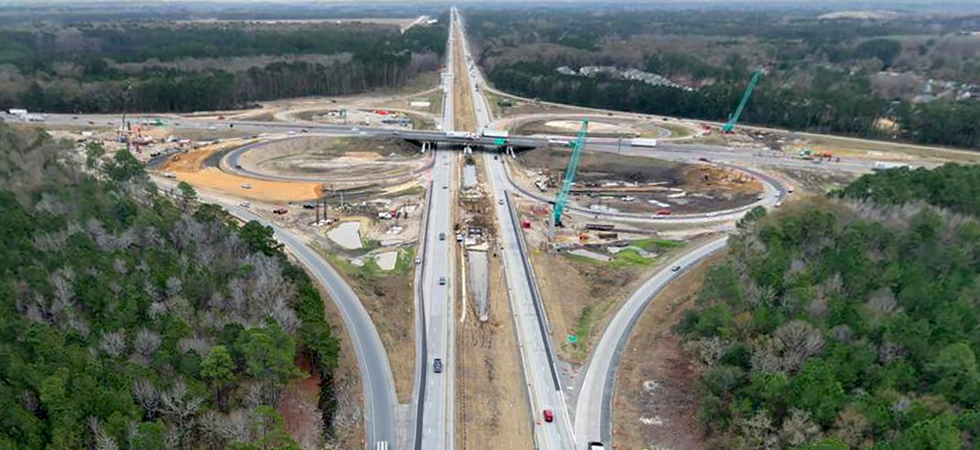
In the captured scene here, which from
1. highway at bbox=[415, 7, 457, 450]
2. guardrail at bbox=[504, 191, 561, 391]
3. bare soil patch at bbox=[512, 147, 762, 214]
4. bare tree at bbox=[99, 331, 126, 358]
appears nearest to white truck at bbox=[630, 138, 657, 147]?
bare soil patch at bbox=[512, 147, 762, 214]

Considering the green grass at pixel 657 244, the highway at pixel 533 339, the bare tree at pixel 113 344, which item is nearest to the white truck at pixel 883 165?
the green grass at pixel 657 244

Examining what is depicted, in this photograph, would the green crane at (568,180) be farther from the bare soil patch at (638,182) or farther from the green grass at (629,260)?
the green grass at (629,260)

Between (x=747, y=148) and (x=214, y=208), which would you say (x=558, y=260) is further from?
(x=747, y=148)

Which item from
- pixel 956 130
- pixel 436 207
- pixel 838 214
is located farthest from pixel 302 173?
pixel 956 130

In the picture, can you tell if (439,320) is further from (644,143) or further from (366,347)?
(644,143)

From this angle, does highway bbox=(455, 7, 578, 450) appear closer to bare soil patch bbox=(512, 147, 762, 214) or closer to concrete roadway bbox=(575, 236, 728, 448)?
concrete roadway bbox=(575, 236, 728, 448)
